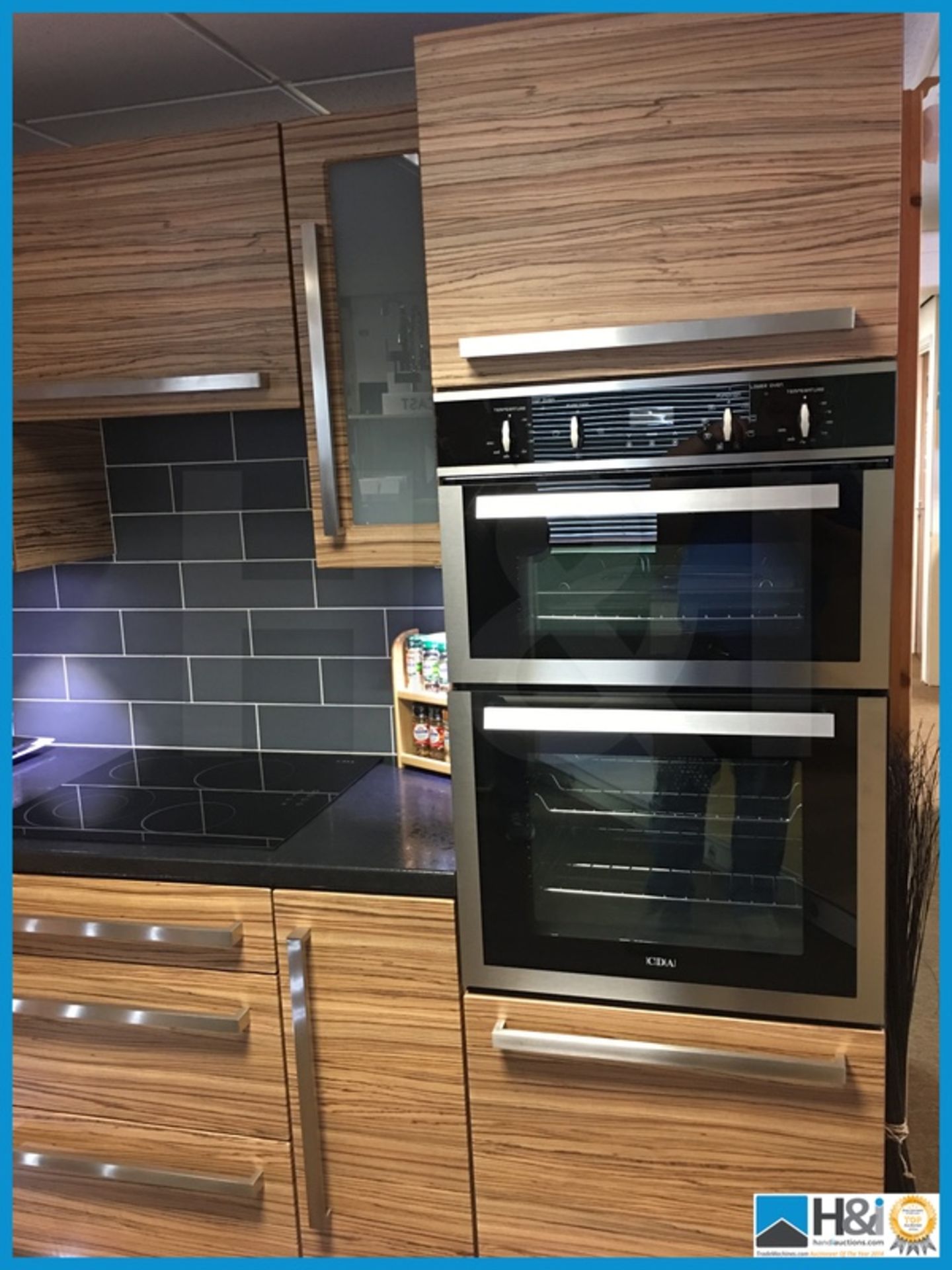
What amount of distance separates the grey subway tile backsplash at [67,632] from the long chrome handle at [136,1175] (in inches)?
42.6

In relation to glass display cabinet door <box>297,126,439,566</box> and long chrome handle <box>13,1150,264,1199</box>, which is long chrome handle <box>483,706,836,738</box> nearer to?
glass display cabinet door <box>297,126,439,566</box>

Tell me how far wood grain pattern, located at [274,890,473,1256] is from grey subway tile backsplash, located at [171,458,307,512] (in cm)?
91

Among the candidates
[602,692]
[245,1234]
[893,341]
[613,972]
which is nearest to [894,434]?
[893,341]

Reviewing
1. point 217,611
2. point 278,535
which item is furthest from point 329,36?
point 217,611

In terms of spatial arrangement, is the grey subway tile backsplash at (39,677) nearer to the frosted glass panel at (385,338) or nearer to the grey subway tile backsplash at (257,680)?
the grey subway tile backsplash at (257,680)

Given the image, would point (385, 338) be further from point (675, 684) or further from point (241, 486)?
point (675, 684)

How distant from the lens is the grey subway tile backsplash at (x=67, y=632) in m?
2.57

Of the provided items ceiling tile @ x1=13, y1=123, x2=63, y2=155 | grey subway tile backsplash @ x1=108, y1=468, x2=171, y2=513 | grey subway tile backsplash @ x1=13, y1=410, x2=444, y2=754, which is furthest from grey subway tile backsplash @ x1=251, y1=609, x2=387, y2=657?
ceiling tile @ x1=13, y1=123, x2=63, y2=155

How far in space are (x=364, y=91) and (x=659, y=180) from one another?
867 mm

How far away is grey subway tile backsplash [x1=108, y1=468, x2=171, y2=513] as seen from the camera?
2.46m

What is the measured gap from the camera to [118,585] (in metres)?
Result: 2.54

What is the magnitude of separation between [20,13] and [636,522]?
1.24 meters

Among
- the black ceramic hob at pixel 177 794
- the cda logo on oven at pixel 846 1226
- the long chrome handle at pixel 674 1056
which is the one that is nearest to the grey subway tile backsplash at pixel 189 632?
the black ceramic hob at pixel 177 794

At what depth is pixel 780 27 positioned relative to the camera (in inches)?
57.9
